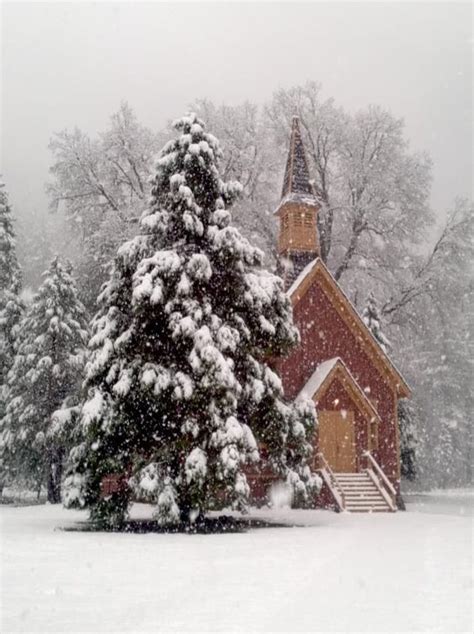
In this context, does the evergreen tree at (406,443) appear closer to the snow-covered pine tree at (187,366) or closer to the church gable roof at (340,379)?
the church gable roof at (340,379)

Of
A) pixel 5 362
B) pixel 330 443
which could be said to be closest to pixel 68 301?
pixel 5 362

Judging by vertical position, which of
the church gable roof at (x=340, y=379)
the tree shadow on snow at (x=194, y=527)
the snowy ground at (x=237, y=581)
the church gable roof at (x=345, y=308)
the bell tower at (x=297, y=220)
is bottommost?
the snowy ground at (x=237, y=581)

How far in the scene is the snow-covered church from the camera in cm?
2273

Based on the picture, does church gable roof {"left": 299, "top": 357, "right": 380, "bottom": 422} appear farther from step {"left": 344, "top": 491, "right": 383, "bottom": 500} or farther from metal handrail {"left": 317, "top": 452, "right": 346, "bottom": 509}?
step {"left": 344, "top": 491, "right": 383, "bottom": 500}

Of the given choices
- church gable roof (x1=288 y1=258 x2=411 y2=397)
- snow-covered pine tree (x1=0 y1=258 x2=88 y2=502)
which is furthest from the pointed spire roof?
snow-covered pine tree (x1=0 y1=258 x2=88 y2=502)

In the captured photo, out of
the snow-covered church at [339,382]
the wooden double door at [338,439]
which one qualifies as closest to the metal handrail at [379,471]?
the snow-covered church at [339,382]

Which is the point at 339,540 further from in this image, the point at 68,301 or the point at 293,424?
the point at 68,301

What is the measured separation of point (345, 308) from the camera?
24.4 metres

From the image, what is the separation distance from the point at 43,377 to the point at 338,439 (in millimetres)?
10535

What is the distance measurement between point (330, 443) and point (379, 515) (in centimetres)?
439

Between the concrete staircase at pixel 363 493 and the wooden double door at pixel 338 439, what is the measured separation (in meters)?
0.56

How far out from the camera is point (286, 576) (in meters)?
8.82

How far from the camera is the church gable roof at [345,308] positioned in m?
24.1

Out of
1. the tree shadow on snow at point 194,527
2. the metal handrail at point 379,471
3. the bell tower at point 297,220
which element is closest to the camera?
the tree shadow on snow at point 194,527
